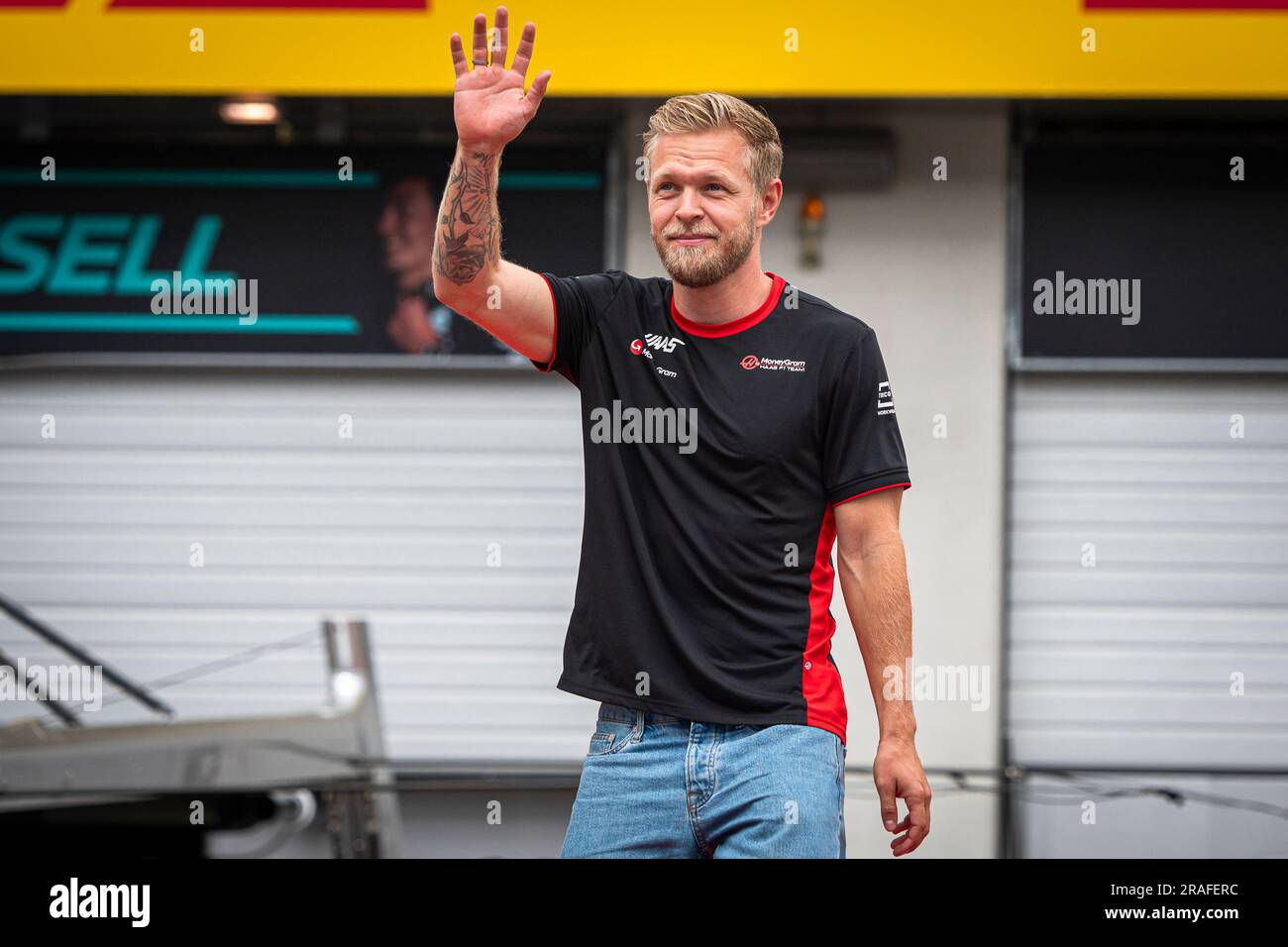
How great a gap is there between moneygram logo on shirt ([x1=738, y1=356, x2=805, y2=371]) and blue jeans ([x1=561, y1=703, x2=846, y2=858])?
787mm

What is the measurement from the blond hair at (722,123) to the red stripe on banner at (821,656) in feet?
2.68

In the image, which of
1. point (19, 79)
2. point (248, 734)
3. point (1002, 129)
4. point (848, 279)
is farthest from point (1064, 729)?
point (19, 79)

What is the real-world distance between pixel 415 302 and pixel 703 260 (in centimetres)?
399

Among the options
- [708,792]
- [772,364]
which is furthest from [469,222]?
[708,792]

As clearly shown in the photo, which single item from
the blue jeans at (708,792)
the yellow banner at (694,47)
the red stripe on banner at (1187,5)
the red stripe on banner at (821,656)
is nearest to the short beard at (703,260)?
the red stripe on banner at (821,656)

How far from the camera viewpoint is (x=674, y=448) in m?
2.89

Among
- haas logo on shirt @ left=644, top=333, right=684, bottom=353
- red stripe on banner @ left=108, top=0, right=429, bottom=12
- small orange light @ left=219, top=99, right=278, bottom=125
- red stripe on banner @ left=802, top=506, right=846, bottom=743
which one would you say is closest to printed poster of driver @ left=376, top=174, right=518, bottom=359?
small orange light @ left=219, top=99, right=278, bottom=125

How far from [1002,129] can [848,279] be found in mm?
1054

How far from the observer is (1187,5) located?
5.75 meters

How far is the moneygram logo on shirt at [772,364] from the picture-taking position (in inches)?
115

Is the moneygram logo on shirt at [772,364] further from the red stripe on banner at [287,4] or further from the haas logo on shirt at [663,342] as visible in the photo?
the red stripe on banner at [287,4]

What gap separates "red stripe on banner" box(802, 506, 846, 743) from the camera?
2854 millimetres

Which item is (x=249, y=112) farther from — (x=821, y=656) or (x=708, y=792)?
(x=708, y=792)

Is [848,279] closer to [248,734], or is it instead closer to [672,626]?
[248,734]
